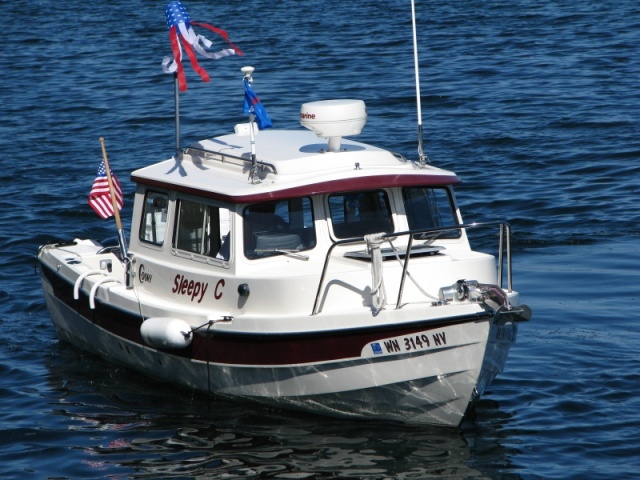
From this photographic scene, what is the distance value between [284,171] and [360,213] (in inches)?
35.7

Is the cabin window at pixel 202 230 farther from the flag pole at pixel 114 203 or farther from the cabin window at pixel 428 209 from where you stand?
the cabin window at pixel 428 209

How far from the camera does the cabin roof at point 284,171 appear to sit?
11.8 metres

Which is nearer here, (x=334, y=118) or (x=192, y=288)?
(x=334, y=118)

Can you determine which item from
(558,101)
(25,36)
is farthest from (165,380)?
(25,36)

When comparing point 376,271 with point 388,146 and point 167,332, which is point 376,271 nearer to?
point 167,332

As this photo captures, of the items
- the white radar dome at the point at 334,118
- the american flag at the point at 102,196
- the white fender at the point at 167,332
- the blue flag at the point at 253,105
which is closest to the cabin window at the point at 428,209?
the white radar dome at the point at 334,118

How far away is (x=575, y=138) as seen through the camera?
2428 centimetres

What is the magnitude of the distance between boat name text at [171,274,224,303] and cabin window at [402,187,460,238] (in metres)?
2.02

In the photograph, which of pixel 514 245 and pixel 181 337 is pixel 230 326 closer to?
pixel 181 337

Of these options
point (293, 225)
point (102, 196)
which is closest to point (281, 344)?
point (293, 225)

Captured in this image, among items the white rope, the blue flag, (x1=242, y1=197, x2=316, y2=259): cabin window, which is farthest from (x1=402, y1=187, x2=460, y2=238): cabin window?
the blue flag

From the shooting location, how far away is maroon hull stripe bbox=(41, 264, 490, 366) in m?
10.9

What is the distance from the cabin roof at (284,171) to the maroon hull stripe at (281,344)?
1343mm

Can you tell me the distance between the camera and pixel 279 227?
12.1m
